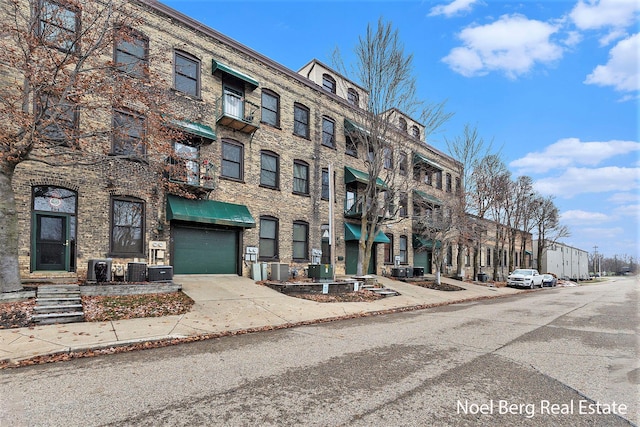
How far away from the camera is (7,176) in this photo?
31.0ft

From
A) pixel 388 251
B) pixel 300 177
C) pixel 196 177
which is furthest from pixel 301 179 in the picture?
pixel 388 251

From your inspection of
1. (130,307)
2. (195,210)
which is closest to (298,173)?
(195,210)

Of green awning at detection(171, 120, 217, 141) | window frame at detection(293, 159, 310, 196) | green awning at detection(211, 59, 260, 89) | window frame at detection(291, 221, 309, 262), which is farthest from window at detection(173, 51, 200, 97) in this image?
window frame at detection(291, 221, 309, 262)

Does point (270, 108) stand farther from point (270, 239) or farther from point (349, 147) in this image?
point (270, 239)

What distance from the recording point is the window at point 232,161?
16.7 m

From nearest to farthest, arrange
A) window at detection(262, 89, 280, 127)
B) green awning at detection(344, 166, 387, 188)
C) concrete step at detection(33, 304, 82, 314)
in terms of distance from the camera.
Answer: concrete step at detection(33, 304, 82, 314), window at detection(262, 89, 280, 127), green awning at detection(344, 166, 387, 188)

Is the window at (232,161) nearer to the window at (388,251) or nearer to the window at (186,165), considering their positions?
the window at (186,165)

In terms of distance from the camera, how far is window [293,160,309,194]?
65.0 ft

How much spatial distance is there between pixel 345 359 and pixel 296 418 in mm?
2479

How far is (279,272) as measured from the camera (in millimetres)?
16828

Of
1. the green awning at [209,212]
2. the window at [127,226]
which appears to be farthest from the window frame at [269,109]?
the window at [127,226]

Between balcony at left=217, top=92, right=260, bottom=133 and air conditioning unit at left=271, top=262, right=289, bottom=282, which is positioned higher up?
balcony at left=217, top=92, right=260, bottom=133

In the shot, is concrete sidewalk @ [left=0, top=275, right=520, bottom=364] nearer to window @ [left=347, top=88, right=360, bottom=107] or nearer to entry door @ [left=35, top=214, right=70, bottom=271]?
entry door @ [left=35, top=214, right=70, bottom=271]

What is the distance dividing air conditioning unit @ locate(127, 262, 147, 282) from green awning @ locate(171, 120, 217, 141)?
17.3ft
